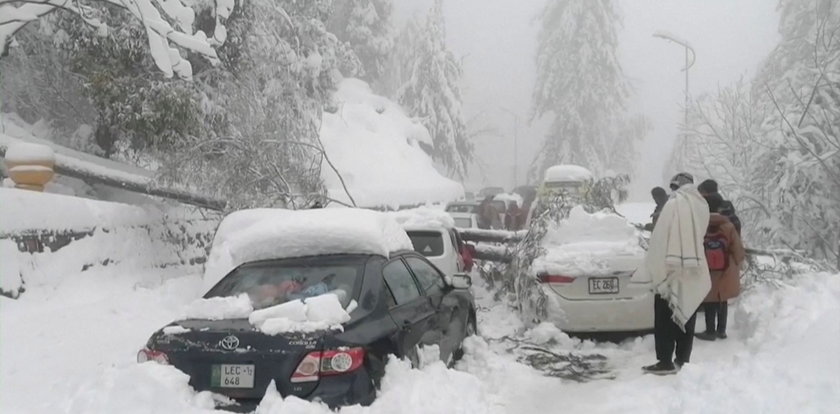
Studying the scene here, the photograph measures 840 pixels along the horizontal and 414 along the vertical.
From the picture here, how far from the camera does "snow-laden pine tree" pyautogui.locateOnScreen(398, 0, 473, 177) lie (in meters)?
39.8

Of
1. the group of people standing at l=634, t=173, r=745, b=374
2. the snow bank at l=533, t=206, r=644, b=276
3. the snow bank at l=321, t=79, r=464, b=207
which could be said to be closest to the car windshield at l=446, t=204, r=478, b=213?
the snow bank at l=321, t=79, r=464, b=207

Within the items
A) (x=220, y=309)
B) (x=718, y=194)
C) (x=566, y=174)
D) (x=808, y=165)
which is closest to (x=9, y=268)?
(x=220, y=309)

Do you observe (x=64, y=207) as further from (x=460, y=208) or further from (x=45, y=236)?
(x=460, y=208)

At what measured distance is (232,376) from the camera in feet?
13.5

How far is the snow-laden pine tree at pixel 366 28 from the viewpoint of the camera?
38094 mm

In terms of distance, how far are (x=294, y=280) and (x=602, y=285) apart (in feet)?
12.0

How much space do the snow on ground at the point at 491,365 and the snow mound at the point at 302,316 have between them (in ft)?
1.42

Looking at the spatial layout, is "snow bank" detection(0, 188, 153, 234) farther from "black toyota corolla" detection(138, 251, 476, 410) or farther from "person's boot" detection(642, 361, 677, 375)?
"person's boot" detection(642, 361, 677, 375)

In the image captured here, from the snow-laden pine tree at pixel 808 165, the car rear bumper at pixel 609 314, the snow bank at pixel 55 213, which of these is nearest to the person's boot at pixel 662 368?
the car rear bumper at pixel 609 314

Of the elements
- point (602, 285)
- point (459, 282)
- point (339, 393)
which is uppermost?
point (459, 282)

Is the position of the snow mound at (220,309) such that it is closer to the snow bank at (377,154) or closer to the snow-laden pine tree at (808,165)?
the snow-laden pine tree at (808,165)

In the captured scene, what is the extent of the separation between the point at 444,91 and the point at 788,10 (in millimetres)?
20574

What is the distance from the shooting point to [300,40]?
648 inches

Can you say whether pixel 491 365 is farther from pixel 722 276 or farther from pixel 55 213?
pixel 55 213
